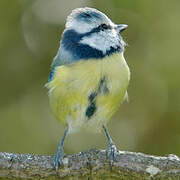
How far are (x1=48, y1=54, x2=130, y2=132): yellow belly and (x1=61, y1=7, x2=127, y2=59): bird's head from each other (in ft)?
0.26

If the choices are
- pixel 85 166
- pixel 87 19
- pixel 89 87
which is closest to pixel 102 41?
pixel 87 19

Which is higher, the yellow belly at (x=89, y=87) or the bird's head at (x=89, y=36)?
the bird's head at (x=89, y=36)

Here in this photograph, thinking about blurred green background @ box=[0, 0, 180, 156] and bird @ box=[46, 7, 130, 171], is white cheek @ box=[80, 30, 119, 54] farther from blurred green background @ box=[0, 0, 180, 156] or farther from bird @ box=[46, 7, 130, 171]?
blurred green background @ box=[0, 0, 180, 156]

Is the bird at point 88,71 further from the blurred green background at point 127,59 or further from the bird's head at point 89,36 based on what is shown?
the blurred green background at point 127,59

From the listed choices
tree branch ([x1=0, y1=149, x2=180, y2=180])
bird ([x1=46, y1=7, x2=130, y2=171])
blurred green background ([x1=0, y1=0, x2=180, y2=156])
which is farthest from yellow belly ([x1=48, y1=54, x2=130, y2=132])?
blurred green background ([x1=0, y1=0, x2=180, y2=156])

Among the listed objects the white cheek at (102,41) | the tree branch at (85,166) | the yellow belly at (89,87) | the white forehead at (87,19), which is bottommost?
the tree branch at (85,166)

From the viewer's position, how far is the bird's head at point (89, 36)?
149 inches

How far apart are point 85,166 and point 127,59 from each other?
6.64ft

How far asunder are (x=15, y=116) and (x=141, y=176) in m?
2.21

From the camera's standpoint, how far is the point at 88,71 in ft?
12.1

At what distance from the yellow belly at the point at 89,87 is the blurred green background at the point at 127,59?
1.19 metres

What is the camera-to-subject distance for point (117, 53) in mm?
3805

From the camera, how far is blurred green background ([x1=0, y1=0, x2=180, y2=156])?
16.3 feet

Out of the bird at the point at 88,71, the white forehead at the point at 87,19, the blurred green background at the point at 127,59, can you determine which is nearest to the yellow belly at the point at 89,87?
the bird at the point at 88,71
